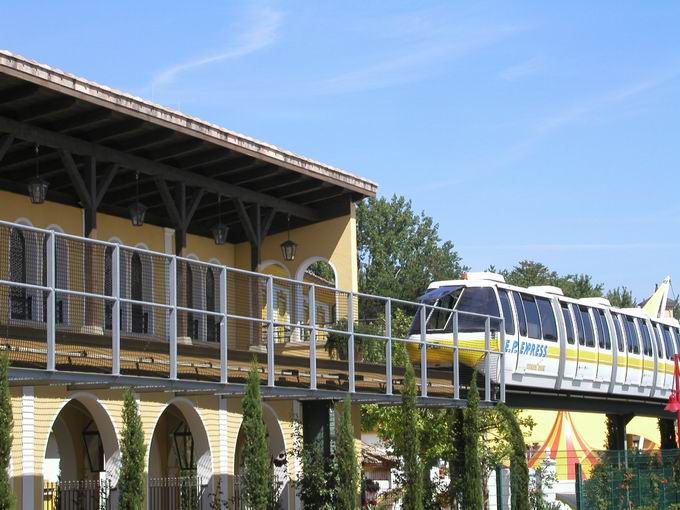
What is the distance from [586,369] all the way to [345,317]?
9.13 m

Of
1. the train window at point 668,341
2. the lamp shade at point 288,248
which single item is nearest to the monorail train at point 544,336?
the train window at point 668,341

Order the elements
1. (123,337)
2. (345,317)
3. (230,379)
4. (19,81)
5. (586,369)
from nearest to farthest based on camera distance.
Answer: (123,337) < (230,379) < (19,81) < (345,317) < (586,369)

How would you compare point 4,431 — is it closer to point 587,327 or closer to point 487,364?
→ point 487,364

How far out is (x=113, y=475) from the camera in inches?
792

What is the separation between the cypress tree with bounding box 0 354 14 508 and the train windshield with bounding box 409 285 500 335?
14.4m

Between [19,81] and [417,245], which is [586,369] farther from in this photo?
[417,245]

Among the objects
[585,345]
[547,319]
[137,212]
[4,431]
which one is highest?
[137,212]

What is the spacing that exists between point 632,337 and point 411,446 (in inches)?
579

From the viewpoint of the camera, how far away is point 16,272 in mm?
17516

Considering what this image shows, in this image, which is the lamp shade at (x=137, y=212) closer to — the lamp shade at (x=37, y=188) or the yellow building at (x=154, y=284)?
the yellow building at (x=154, y=284)

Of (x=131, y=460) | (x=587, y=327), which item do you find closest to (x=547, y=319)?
(x=587, y=327)

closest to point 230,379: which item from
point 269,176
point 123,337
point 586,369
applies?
point 123,337

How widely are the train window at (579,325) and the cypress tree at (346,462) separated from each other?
11.9 m

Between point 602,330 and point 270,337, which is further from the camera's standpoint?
point 602,330
